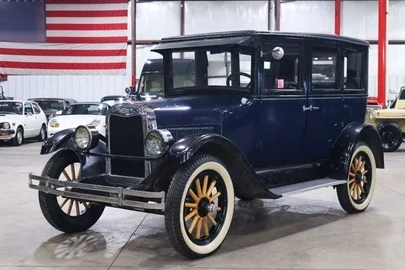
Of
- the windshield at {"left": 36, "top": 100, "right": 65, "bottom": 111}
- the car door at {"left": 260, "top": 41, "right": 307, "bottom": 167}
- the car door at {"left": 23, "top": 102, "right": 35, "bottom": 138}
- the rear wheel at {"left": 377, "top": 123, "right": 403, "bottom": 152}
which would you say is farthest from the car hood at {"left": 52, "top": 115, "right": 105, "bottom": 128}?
the car door at {"left": 260, "top": 41, "right": 307, "bottom": 167}

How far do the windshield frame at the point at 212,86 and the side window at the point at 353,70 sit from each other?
144 centimetres

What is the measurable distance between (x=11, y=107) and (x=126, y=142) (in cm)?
1170

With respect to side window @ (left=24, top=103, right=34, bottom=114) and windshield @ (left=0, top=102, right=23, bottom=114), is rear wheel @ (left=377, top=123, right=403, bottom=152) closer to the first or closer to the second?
side window @ (left=24, top=103, right=34, bottom=114)

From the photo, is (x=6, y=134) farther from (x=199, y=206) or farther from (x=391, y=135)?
(x=199, y=206)

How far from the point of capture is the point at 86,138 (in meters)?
4.84

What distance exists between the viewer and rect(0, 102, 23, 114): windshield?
15.2m

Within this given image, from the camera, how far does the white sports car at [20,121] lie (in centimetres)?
1424

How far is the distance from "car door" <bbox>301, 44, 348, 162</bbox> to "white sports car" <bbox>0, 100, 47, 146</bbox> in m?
10.6

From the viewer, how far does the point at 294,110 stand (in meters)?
5.38

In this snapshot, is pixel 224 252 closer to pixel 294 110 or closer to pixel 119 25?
pixel 294 110

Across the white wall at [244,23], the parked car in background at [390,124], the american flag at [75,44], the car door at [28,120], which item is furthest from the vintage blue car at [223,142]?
the white wall at [244,23]

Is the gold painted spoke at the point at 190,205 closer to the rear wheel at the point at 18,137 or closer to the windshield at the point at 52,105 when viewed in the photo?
the rear wheel at the point at 18,137

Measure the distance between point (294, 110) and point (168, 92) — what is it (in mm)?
1318

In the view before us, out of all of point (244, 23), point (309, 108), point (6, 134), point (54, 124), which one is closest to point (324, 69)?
point (309, 108)
